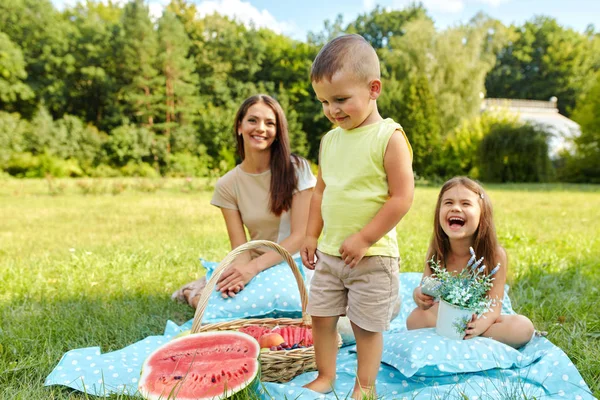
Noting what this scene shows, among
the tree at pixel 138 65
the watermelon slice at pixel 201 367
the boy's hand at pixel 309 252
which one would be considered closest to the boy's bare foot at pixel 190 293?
the watermelon slice at pixel 201 367

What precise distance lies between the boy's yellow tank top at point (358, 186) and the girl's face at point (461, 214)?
686mm

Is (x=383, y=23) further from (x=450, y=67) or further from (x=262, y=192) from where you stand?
(x=262, y=192)

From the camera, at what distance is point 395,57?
2664cm

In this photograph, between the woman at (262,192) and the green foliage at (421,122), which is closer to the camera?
the woman at (262,192)

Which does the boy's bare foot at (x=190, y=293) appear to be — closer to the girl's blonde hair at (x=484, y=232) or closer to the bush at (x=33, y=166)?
the girl's blonde hair at (x=484, y=232)

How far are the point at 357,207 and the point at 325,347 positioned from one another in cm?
68

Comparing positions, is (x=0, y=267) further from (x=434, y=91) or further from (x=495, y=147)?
(x=434, y=91)

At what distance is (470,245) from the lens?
9.53 feet

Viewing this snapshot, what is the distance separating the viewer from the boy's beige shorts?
2156 millimetres

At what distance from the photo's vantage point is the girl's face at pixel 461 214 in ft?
9.10

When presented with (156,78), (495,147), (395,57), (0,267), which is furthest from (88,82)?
(0,267)

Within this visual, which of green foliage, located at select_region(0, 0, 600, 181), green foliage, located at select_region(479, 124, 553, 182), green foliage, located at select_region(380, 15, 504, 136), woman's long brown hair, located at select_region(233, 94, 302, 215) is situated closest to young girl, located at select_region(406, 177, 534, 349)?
woman's long brown hair, located at select_region(233, 94, 302, 215)

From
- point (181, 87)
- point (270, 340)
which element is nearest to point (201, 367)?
point (270, 340)

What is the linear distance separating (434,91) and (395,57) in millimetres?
3880
